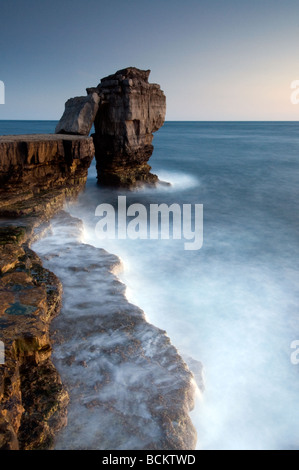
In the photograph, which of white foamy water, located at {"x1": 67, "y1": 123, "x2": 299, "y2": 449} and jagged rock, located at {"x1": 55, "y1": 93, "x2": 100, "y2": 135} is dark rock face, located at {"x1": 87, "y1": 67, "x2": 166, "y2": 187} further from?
white foamy water, located at {"x1": 67, "y1": 123, "x2": 299, "y2": 449}

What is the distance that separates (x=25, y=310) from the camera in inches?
121

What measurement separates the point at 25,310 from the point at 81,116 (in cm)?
798

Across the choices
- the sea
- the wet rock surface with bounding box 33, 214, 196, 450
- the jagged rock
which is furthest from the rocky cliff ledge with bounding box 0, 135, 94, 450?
the jagged rock

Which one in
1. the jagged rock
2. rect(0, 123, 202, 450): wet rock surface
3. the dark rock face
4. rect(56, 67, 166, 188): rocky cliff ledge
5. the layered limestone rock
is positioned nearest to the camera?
rect(0, 123, 202, 450): wet rock surface

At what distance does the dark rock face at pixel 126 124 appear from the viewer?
413 inches

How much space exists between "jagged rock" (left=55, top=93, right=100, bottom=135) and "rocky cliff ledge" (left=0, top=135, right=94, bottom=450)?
7.36 feet

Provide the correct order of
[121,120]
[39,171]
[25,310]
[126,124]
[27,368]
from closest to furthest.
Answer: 1. [27,368]
2. [25,310]
3. [39,171]
4. [121,120]
5. [126,124]

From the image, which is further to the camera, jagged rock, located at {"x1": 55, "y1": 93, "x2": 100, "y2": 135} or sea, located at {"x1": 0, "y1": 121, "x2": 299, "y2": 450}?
jagged rock, located at {"x1": 55, "y1": 93, "x2": 100, "y2": 135}

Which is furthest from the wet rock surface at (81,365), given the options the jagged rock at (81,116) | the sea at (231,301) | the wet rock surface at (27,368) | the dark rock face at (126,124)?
the dark rock face at (126,124)

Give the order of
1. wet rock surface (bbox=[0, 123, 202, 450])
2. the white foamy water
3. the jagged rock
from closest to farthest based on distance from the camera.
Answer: wet rock surface (bbox=[0, 123, 202, 450]), the white foamy water, the jagged rock

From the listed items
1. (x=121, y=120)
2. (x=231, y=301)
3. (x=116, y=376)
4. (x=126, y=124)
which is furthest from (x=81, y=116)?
(x=116, y=376)

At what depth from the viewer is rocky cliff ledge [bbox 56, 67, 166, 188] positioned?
997 cm

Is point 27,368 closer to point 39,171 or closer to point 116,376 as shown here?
point 116,376

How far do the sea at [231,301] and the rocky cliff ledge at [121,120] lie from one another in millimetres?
1029
